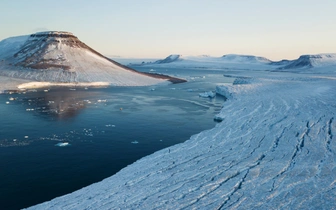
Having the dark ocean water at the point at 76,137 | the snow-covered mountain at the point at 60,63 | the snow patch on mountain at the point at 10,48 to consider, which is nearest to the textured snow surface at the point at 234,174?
the dark ocean water at the point at 76,137

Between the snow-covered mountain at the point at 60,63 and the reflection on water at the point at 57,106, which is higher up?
the snow-covered mountain at the point at 60,63

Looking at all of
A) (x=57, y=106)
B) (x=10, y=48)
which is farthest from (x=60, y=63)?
(x=57, y=106)

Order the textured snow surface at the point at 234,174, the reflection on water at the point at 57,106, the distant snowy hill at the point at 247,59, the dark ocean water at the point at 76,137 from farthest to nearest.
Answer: the distant snowy hill at the point at 247,59 < the reflection on water at the point at 57,106 < the dark ocean water at the point at 76,137 < the textured snow surface at the point at 234,174

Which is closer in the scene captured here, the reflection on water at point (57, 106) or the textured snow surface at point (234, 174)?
the textured snow surface at point (234, 174)

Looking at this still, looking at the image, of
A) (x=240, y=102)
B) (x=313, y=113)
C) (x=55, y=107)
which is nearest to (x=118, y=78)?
(x=55, y=107)

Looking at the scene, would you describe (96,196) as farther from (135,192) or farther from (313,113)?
(313,113)

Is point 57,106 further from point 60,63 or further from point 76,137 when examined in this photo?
point 60,63

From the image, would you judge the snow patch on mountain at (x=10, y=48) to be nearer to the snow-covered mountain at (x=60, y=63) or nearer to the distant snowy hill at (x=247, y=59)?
the snow-covered mountain at (x=60, y=63)
